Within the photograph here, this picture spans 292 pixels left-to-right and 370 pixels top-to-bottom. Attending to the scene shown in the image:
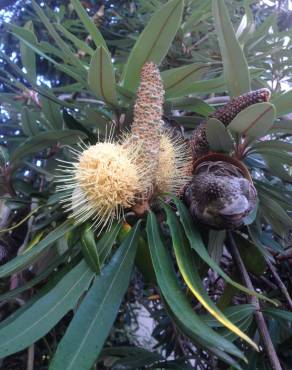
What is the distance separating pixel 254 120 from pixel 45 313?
0.41 meters

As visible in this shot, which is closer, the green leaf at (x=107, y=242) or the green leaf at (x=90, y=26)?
the green leaf at (x=107, y=242)

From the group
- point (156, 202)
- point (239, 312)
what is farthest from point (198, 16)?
point (239, 312)

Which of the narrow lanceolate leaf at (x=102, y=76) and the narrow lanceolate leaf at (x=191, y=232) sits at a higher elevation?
the narrow lanceolate leaf at (x=102, y=76)

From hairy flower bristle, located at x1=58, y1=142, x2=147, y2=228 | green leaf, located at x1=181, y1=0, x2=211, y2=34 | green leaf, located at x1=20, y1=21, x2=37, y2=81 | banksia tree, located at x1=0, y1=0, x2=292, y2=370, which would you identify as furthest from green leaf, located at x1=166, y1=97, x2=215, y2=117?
green leaf, located at x1=181, y1=0, x2=211, y2=34

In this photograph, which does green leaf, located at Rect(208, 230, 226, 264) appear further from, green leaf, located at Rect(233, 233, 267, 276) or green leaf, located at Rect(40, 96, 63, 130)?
green leaf, located at Rect(40, 96, 63, 130)

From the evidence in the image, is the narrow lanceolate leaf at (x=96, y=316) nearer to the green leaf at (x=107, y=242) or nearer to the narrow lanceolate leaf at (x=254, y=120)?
the green leaf at (x=107, y=242)

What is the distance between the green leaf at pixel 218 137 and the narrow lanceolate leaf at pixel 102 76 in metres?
0.18

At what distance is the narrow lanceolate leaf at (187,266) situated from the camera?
1.54 feet

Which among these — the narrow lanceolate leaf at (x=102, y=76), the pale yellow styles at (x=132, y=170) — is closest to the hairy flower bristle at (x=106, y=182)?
the pale yellow styles at (x=132, y=170)

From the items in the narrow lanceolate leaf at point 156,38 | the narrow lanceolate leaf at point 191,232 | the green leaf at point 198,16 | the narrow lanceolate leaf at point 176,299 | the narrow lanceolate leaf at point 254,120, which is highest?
the green leaf at point 198,16

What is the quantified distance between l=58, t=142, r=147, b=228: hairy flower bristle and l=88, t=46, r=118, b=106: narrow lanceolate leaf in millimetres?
107

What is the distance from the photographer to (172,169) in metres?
0.68

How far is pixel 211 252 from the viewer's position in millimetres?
749

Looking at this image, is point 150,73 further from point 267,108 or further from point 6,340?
point 6,340
